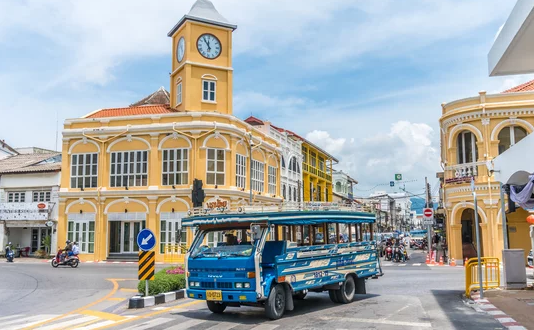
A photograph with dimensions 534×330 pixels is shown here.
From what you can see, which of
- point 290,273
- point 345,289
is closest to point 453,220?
point 345,289

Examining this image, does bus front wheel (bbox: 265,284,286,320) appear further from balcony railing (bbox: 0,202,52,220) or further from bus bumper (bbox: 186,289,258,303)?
balcony railing (bbox: 0,202,52,220)

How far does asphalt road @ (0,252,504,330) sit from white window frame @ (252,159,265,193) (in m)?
19.9

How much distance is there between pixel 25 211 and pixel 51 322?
28333 millimetres

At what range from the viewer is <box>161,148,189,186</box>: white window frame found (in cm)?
3301

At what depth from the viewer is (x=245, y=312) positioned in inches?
474

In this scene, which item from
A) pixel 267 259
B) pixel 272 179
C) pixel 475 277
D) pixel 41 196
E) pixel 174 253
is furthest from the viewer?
pixel 272 179

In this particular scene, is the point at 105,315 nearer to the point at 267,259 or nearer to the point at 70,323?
the point at 70,323

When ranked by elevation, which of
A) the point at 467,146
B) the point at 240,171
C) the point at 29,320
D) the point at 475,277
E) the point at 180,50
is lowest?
the point at 29,320

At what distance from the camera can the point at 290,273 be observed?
1131 centimetres

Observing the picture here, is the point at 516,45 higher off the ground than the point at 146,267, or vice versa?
the point at 516,45

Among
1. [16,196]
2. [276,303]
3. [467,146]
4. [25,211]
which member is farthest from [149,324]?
[16,196]

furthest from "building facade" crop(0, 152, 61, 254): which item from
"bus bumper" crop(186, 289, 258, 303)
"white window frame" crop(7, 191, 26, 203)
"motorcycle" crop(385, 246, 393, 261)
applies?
"bus bumper" crop(186, 289, 258, 303)

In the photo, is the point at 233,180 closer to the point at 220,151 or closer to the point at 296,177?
the point at 220,151

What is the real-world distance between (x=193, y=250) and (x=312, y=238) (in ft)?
9.57
